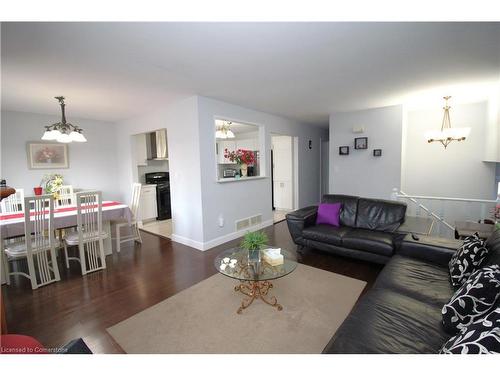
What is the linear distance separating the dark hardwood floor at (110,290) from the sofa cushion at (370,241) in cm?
29

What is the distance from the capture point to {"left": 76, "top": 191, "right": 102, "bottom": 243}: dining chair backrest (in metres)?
2.82

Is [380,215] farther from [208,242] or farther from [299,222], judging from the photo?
[208,242]

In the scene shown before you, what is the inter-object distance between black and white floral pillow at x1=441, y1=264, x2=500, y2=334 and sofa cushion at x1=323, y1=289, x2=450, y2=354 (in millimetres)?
96

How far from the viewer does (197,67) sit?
7.98ft

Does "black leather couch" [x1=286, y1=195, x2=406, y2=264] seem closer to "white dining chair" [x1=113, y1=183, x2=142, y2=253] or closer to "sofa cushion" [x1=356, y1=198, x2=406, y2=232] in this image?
"sofa cushion" [x1=356, y1=198, x2=406, y2=232]

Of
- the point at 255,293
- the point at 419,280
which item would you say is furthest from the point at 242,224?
the point at 419,280

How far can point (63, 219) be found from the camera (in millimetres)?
2885

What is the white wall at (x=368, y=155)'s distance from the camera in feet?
14.2

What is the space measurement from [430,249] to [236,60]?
2610 millimetres

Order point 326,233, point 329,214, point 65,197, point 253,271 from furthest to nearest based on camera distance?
point 65,197, point 329,214, point 326,233, point 253,271

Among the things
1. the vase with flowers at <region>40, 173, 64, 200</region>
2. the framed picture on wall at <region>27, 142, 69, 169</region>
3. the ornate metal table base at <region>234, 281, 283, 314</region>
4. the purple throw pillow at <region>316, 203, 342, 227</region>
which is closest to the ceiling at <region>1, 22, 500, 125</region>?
the framed picture on wall at <region>27, 142, 69, 169</region>
